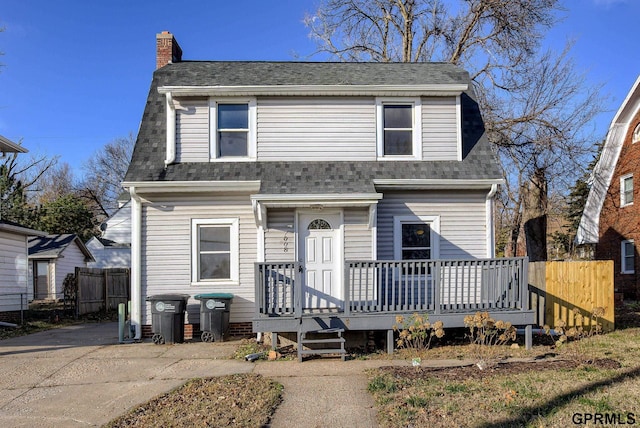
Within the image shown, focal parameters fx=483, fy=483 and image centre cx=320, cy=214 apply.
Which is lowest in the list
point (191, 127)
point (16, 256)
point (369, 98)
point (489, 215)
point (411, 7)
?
point (16, 256)

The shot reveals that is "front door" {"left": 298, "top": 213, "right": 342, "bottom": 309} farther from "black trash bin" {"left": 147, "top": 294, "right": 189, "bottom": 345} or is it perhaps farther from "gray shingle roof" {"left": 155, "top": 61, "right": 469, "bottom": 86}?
"gray shingle roof" {"left": 155, "top": 61, "right": 469, "bottom": 86}

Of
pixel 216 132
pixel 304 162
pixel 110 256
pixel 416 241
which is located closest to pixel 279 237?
pixel 304 162

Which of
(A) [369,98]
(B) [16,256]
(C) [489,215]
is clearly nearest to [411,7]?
(A) [369,98]

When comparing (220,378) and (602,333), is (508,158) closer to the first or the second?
(602,333)

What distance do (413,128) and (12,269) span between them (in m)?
13.3

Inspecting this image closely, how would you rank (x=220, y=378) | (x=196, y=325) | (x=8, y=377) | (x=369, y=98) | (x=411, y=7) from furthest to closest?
1. (x=411, y=7)
2. (x=369, y=98)
3. (x=196, y=325)
4. (x=8, y=377)
5. (x=220, y=378)

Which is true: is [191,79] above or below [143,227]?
above

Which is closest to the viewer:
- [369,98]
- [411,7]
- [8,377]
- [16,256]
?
[8,377]

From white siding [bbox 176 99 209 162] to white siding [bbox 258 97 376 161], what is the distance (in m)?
1.23

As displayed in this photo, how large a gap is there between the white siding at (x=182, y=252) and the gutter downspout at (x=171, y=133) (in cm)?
102

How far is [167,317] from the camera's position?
31.9ft

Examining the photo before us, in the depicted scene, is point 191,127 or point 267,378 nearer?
point 267,378

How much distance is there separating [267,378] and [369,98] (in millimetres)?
6734

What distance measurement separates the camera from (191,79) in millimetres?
11180
